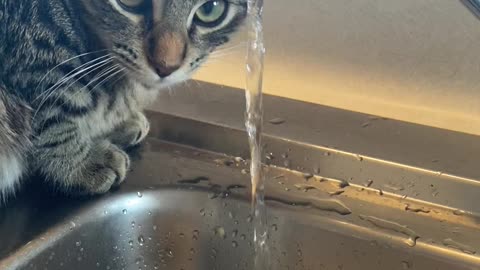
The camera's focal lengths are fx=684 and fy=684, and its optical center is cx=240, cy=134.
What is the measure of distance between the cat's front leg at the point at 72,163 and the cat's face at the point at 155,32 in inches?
3.9

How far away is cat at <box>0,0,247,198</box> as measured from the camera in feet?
2.25

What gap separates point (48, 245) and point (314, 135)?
1.12ft

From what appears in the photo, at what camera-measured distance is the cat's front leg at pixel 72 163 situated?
0.73 metres

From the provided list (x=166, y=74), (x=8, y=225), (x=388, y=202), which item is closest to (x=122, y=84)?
(x=166, y=74)

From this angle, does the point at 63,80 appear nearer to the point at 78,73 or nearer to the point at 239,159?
the point at 78,73

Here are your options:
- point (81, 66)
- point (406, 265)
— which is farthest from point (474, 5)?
point (81, 66)

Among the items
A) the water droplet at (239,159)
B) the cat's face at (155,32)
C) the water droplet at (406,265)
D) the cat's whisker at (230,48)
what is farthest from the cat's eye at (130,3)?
the water droplet at (406,265)

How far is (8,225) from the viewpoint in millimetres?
698

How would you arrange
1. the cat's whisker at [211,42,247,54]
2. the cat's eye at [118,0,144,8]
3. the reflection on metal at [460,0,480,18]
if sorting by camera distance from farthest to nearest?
the cat's whisker at [211,42,247,54]
the cat's eye at [118,0,144,8]
the reflection on metal at [460,0,480,18]

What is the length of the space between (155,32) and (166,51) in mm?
22

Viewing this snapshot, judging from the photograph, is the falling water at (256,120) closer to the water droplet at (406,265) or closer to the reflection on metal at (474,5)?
the water droplet at (406,265)

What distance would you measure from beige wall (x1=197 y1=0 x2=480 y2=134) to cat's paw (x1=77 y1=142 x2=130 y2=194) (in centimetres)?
17

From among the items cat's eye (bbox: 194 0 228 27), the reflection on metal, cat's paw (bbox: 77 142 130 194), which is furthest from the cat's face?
the reflection on metal

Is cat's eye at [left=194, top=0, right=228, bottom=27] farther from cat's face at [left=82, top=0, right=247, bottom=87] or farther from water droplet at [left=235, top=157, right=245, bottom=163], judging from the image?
water droplet at [left=235, top=157, right=245, bottom=163]
